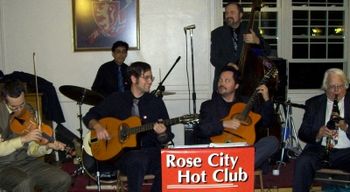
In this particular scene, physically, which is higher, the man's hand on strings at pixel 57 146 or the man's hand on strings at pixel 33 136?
the man's hand on strings at pixel 33 136

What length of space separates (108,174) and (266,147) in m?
1.53

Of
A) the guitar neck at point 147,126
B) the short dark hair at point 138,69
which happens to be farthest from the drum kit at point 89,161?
the short dark hair at point 138,69

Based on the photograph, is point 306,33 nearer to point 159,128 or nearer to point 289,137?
point 289,137

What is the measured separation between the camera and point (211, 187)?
2.58 metres

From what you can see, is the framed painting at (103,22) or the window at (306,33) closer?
the framed painting at (103,22)

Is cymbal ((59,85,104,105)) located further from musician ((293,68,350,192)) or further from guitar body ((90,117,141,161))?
musician ((293,68,350,192))

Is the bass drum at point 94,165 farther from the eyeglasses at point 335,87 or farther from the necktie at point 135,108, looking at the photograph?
the eyeglasses at point 335,87

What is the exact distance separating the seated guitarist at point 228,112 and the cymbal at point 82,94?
1.33 meters

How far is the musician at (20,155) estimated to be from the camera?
3107 mm

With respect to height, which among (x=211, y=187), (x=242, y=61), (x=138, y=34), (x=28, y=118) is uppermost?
(x=138, y=34)

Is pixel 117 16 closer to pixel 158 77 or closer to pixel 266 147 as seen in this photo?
pixel 158 77

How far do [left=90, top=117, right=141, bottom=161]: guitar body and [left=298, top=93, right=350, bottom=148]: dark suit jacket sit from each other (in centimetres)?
134

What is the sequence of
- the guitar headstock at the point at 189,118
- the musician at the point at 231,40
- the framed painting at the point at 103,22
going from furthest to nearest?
the framed painting at the point at 103,22, the musician at the point at 231,40, the guitar headstock at the point at 189,118

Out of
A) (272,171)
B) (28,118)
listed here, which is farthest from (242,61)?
(28,118)
